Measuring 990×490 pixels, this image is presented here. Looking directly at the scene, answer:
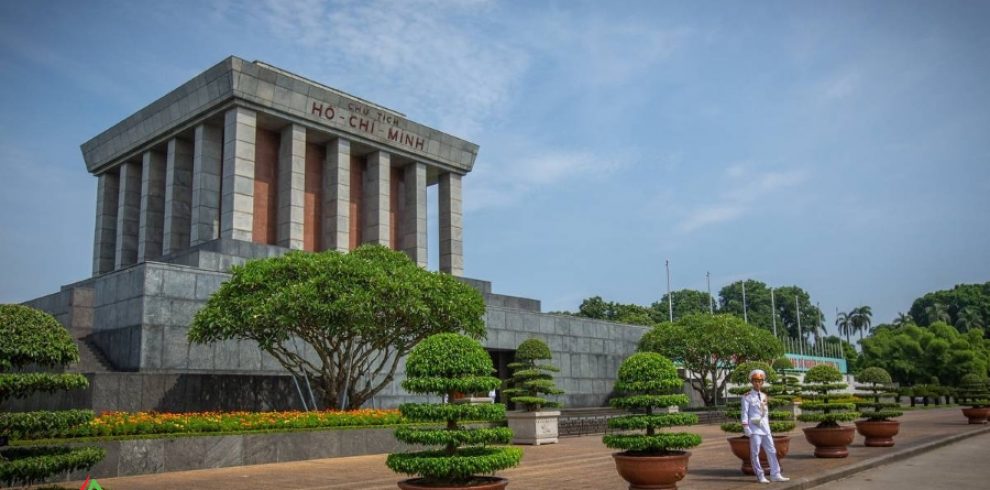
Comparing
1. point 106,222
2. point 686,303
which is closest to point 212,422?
point 106,222

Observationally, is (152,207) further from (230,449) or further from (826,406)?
(826,406)

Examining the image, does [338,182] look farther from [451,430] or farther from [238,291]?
[451,430]

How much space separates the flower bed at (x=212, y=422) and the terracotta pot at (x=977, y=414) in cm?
2311

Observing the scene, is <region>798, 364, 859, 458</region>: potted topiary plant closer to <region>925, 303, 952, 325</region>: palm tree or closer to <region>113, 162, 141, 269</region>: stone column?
<region>113, 162, 141, 269</region>: stone column

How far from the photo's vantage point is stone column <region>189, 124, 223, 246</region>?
1268 inches

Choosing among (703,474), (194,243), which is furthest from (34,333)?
(194,243)

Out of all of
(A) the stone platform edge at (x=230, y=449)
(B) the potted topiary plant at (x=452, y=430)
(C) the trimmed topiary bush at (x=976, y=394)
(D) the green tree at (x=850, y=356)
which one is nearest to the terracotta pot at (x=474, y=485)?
(B) the potted topiary plant at (x=452, y=430)

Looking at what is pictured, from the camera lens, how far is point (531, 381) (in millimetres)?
26203

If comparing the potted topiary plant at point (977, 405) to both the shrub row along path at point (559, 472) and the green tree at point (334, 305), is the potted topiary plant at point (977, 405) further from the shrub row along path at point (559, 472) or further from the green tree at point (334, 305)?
the green tree at point (334, 305)

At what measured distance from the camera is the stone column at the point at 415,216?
128 ft

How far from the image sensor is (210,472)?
49.6 feet

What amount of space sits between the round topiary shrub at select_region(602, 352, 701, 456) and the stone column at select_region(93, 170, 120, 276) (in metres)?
34.1

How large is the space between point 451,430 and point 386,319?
12.3 metres

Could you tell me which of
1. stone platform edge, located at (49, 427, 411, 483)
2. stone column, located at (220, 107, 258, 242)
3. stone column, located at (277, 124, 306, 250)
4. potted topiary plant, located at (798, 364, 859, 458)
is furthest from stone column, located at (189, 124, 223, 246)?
potted topiary plant, located at (798, 364, 859, 458)
